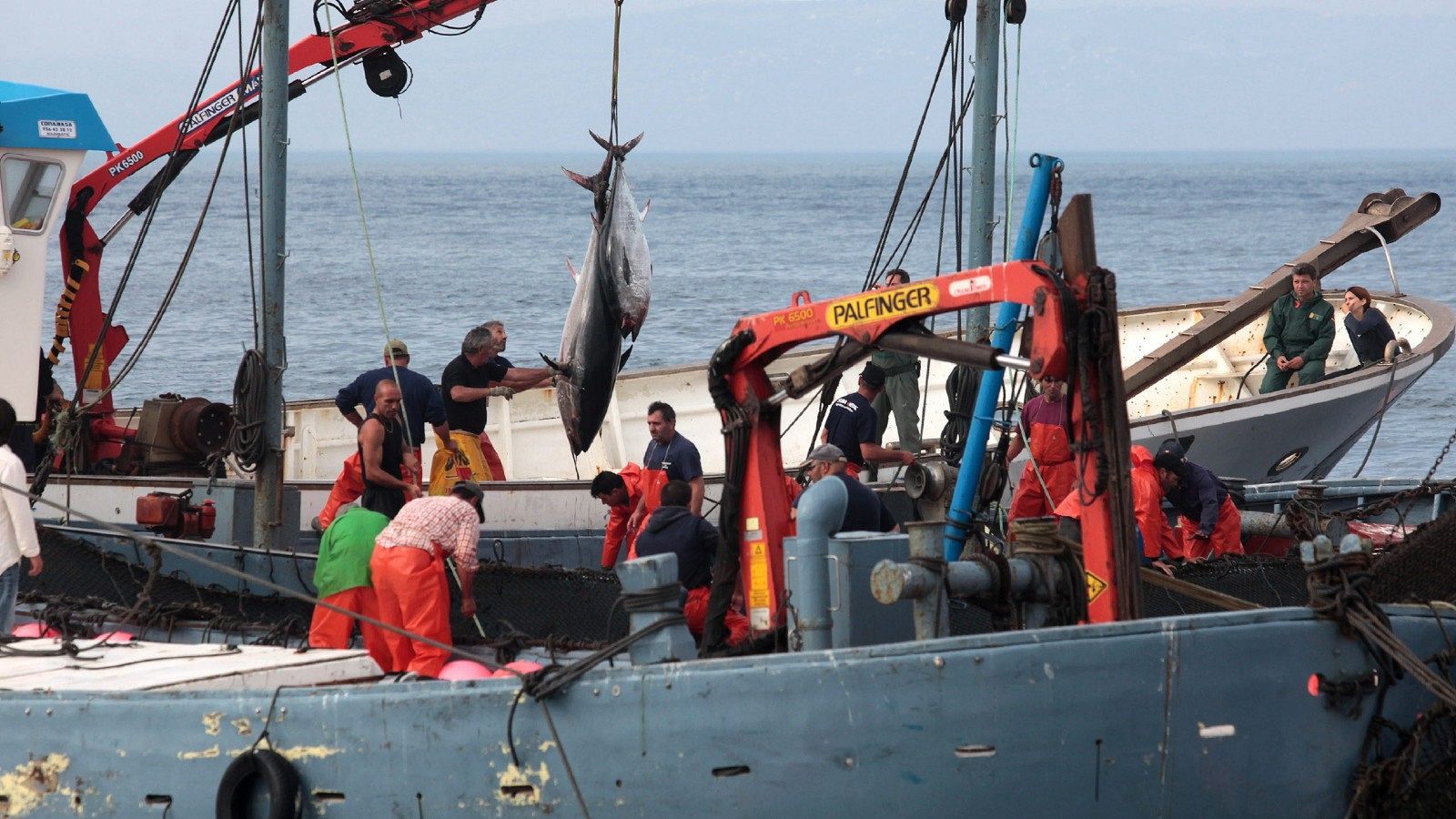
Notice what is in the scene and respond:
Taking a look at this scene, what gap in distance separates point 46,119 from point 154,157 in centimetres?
223

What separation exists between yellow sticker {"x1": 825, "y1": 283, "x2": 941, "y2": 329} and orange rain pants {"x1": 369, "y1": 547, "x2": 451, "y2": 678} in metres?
2.70

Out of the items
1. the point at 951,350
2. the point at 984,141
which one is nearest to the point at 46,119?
the point at 984,141

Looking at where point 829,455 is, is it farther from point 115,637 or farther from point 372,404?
point 372,404

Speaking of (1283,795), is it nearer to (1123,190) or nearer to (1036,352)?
(1036,352)

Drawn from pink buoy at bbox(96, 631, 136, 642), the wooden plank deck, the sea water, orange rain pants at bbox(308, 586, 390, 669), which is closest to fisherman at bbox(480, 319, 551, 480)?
the sea water

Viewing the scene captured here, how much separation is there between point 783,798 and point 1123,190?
10729 cm

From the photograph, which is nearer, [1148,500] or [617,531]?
[1148,500]

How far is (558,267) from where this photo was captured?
173 ft

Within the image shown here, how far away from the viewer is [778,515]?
288 inches

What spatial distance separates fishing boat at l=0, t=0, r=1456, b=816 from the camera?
228 inches

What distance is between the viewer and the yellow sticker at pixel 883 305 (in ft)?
21.4

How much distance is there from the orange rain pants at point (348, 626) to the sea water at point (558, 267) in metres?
1.54

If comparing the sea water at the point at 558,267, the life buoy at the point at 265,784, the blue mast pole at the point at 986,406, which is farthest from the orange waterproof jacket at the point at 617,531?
the life buoy at the point at 265,784

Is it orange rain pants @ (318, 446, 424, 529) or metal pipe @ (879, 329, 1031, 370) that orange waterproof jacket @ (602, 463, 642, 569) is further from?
metal pipe @ (879, 329, 1031, 370)
